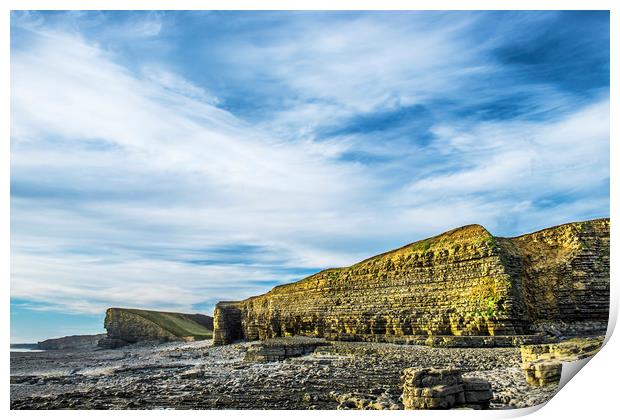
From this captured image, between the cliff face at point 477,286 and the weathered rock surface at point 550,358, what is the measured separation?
27.7 ft

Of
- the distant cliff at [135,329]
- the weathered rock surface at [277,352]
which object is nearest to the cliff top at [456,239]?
the weathered rock surface at [277,352]

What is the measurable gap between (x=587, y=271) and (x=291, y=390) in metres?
15.7

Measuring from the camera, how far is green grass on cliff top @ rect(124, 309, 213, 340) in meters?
56.4

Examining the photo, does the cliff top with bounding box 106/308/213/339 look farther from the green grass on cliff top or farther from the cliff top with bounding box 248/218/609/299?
the cliff top with bounding box 248/218/609/299

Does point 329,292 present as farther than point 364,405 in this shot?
Yes

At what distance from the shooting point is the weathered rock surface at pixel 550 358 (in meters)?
11.6

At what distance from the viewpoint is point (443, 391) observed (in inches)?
393

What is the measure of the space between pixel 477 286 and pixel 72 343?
49895mm

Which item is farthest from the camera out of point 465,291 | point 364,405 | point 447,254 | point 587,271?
point 447,254

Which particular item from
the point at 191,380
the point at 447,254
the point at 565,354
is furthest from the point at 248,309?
the point at 565,354

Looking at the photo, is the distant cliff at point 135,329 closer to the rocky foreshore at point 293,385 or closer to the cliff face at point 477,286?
the cliff face at point 477,286
